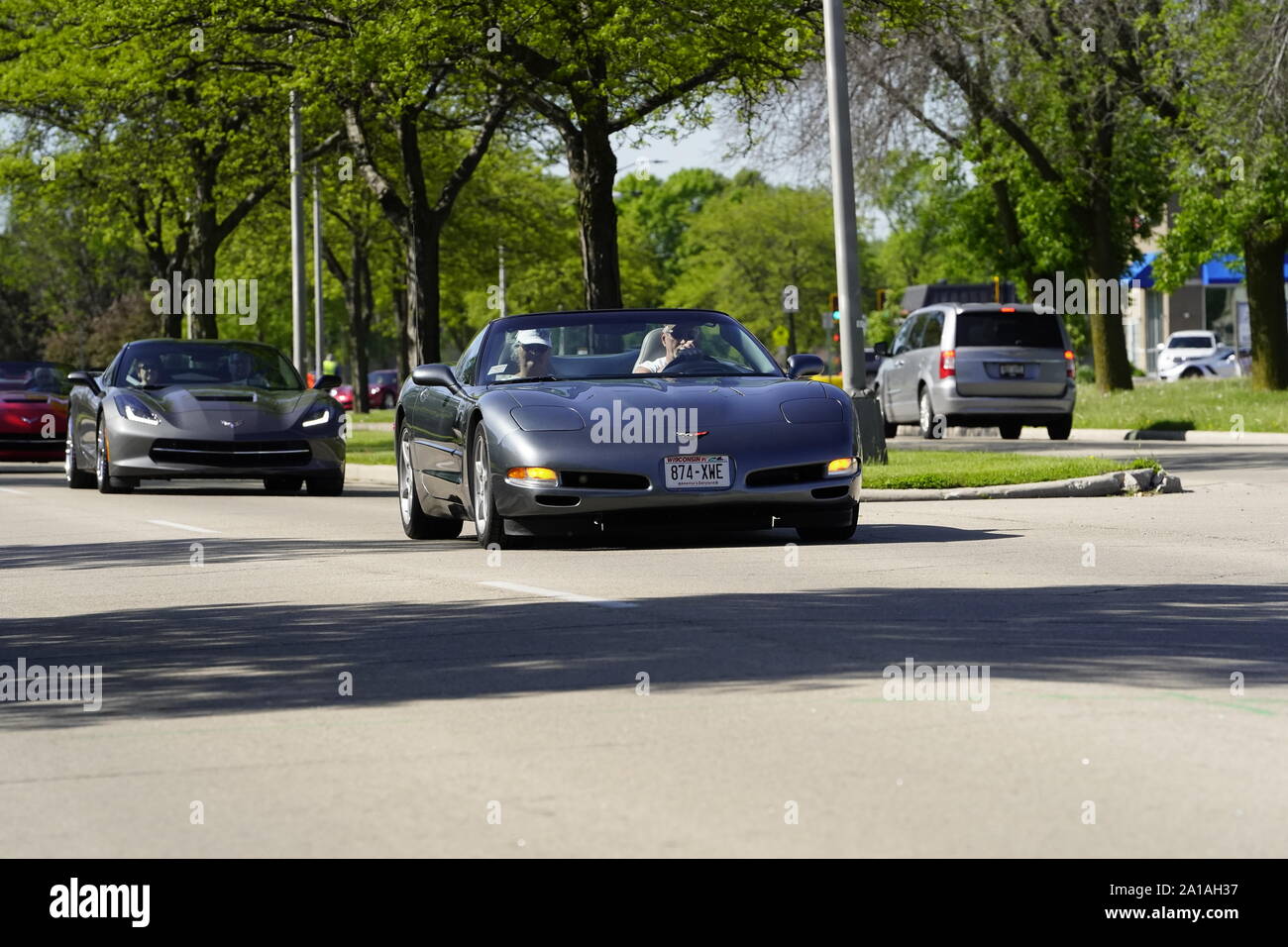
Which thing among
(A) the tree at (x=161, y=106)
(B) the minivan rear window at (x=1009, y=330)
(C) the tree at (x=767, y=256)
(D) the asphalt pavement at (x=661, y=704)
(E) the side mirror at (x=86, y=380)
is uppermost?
(C) the tree at (x=767, y=256)

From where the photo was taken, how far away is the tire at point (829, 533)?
1334 cm

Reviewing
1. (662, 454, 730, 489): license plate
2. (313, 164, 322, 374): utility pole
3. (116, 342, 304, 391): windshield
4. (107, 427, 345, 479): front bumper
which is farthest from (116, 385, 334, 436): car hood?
(313, 164, 322, 374): utility pole

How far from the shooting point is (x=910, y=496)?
18.5 metres

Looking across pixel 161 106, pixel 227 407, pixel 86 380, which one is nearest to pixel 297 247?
pixel 161 106

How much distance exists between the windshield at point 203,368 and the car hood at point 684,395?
8.86 m

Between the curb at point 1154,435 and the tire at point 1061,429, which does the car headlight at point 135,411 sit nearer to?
the curb at point 1154,435

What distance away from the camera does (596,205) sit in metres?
28.1

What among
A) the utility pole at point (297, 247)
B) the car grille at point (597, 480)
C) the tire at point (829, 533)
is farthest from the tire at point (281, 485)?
the utility pole at point (297, 247)

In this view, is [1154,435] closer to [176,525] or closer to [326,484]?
[326,484]

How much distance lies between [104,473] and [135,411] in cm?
129

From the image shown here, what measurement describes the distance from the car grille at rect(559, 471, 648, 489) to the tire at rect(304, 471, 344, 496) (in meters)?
9.18

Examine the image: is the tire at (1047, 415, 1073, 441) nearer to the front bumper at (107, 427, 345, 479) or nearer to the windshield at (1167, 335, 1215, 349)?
the front bumper at (107, 427, 345, 479)
